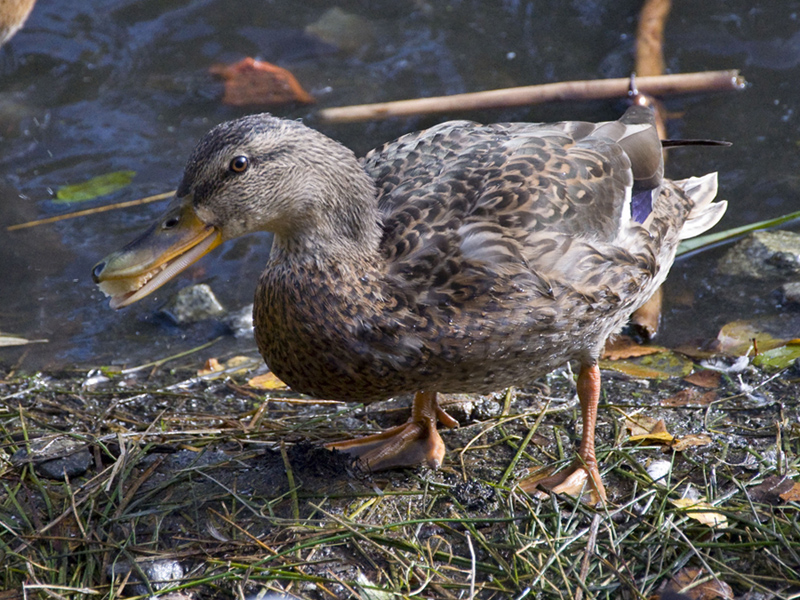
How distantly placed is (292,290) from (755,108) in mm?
4514

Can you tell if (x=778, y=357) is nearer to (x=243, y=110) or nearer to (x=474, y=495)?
(x=474, y=495)

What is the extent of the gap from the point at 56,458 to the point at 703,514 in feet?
7.74

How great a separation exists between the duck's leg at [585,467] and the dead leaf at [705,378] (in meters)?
0.75

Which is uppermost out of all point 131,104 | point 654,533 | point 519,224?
point 519,224

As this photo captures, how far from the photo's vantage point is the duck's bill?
2.60 m

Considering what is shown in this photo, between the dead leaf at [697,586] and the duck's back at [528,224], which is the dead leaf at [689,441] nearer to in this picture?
the duck's back at [528,224]

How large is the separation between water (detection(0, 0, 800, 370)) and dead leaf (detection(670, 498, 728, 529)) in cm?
164

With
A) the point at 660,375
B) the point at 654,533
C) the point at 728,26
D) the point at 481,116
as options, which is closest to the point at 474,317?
the point at 654,533

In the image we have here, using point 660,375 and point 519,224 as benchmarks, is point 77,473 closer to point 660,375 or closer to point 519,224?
point 519,224

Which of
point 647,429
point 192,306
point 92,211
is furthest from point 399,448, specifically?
point 92,211

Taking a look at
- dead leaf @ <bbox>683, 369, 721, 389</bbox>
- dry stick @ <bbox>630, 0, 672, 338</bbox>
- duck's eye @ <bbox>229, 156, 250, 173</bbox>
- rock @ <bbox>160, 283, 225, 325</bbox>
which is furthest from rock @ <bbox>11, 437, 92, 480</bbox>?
dry stick @ <bbox>630, 0, 672, 338</bbox>

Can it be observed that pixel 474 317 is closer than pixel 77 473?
Yes

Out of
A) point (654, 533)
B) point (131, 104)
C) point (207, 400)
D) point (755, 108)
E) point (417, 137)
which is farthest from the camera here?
point (131, 104)

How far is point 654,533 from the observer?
2.76m
